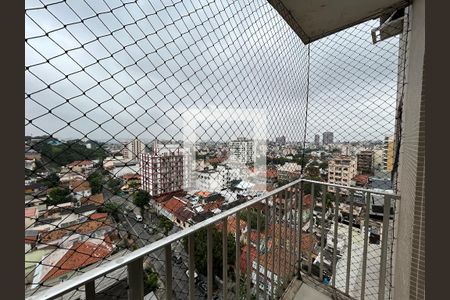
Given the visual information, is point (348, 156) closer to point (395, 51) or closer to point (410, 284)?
point (395, 51)

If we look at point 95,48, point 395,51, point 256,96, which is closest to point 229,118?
point 256,96

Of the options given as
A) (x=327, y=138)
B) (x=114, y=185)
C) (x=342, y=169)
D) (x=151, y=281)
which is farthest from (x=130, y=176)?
(x=342, y=169)

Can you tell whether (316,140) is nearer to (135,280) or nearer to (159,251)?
(159,251)

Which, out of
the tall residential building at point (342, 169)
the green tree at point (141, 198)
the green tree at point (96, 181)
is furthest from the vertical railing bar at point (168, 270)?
the tall residential building at point (342, 169)

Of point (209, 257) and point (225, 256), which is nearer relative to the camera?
point (209, 257)

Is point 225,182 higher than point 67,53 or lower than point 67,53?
lower

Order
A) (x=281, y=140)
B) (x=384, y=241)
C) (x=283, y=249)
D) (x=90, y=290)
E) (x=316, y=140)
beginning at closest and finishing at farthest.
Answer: (x=90, y=290), (x=384, y=241), (x=283, y=249), (x=281, y=140), (x=316, y=140)

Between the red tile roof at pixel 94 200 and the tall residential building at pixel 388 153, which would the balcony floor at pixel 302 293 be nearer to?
the tall residential building at pixel 388 153

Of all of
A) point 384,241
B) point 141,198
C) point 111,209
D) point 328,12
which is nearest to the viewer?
point 111,209

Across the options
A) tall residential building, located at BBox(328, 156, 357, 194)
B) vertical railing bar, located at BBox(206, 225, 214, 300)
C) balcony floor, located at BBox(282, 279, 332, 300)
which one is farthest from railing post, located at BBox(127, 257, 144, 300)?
tall residential building, located at BBox(328, 156, 357, 194)
